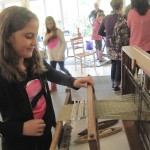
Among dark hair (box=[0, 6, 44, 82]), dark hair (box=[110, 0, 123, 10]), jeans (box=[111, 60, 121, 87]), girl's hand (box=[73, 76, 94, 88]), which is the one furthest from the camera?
jeans (box=[111, 60, 121, 87])

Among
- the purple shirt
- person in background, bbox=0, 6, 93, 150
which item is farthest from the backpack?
person in background, bbox=0, 6, 93, 150

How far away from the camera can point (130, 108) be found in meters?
Result: 1.21

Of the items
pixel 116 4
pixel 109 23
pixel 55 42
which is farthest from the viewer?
pixel 55 42

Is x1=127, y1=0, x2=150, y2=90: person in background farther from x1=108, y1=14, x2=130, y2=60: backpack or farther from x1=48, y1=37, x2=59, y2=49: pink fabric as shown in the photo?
x1=48, y1=37, x2=59, y2=49: pink fabric

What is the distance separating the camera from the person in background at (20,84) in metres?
0.95

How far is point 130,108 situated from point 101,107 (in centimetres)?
15

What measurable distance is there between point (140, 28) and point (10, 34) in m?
2.07

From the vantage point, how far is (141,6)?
2.62 metres

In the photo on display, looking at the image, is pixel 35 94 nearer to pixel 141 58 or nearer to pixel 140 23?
pixel 141 58

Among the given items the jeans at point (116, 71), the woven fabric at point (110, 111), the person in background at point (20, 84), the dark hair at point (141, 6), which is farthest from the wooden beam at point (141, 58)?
the jeans at point (116, 71)

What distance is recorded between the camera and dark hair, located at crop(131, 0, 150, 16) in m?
2.61

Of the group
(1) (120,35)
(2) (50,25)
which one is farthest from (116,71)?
(2) (50,25)

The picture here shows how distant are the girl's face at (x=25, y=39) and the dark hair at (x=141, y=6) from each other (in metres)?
1.92

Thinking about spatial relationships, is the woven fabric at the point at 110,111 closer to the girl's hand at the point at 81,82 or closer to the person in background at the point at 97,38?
the girl's hand at the point at 81,82
